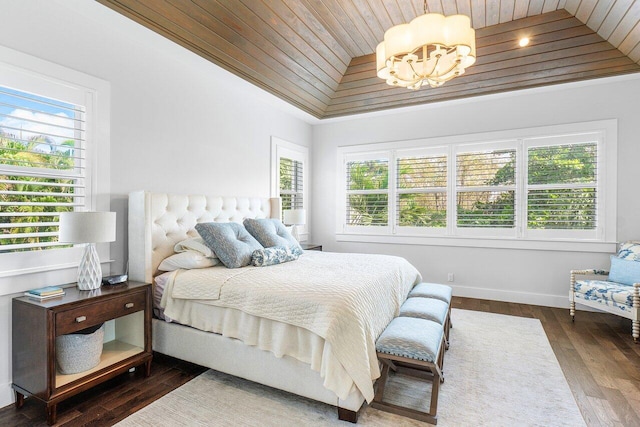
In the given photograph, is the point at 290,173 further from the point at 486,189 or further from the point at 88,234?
the point at 88,234

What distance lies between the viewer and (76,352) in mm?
2172

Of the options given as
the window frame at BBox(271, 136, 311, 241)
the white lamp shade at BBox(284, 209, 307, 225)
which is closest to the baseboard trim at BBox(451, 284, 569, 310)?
the white lamp shade at BBox(284, 209, 307, 225)

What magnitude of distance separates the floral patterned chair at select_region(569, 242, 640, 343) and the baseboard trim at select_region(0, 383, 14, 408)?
16.7 ft

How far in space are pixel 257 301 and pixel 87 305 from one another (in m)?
1.08

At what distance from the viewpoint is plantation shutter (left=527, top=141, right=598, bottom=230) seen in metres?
4.11

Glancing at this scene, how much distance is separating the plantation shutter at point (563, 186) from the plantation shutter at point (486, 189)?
9.1 inches

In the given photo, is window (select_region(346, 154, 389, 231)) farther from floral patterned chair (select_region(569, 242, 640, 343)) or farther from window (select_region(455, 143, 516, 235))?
floral patterned chair (select_region(569, 242, 640, 343))

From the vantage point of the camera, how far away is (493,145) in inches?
181

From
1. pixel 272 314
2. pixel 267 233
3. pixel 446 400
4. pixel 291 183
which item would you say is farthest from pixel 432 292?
pixel 291 183

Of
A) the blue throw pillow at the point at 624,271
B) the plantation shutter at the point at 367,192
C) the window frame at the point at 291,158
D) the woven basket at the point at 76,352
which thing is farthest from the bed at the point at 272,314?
the blue throw pillow at the point at 624,271

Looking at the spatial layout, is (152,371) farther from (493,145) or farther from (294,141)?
(493,145)

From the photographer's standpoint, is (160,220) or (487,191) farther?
(487,191)

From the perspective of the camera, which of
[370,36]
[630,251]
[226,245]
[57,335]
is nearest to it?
[57,335]

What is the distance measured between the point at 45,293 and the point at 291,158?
3765 millimetres
